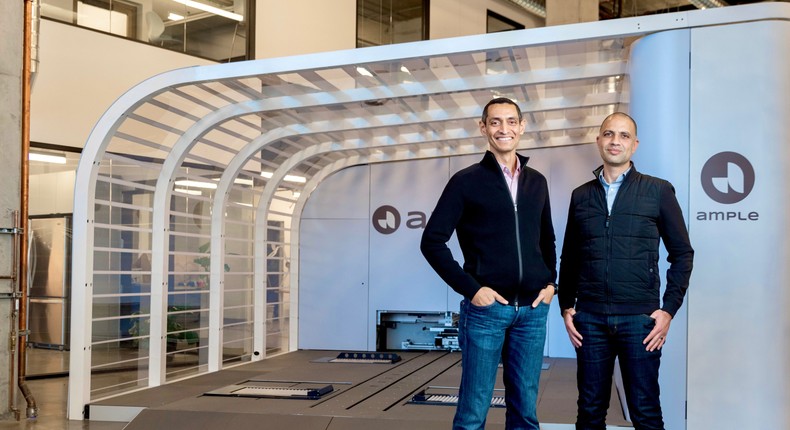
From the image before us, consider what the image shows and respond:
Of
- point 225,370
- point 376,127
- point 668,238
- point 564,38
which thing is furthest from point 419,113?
point 668,238

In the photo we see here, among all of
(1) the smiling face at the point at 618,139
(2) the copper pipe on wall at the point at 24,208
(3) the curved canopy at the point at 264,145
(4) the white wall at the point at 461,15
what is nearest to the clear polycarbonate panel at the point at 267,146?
(3) the curved canopy at the point at 264,145

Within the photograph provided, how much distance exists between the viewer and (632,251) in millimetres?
3924

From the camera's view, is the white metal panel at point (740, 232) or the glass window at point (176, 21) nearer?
the white metal panel at point (740, 232)

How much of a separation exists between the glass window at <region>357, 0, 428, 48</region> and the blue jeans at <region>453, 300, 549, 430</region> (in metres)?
12.1

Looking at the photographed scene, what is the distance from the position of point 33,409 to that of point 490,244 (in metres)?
5.88

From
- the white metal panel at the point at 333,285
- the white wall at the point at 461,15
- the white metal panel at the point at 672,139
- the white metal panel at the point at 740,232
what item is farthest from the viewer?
the white wall at the point at 461,15

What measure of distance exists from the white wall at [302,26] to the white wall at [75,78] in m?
2.34

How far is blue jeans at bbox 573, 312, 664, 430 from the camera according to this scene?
388 centimetres

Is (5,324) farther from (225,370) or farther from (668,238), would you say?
(668,238)

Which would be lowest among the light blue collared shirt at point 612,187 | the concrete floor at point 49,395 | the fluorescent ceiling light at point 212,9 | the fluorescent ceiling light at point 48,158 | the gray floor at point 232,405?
the concrete floor at point 49,395

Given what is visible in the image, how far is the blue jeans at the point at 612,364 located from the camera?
388 centimetres

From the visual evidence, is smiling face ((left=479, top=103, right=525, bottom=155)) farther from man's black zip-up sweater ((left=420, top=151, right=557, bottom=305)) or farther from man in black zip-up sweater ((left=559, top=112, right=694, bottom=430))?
man in black zip-up sweater ((left=559, top=112, right=694, bottom=430))

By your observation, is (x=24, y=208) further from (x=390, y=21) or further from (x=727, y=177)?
(x=390, y=21)

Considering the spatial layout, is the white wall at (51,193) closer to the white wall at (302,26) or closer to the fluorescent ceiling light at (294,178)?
the fluorescent ceiling light at (294,178)
